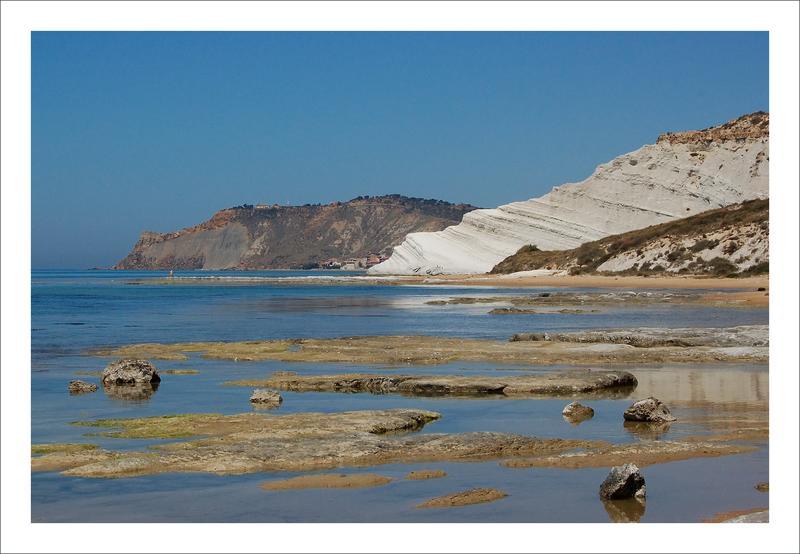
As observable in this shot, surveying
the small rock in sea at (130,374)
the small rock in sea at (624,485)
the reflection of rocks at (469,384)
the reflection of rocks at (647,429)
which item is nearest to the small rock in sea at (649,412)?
the reflection of rocks at (647,429)

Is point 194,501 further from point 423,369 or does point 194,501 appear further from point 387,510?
point 423,369

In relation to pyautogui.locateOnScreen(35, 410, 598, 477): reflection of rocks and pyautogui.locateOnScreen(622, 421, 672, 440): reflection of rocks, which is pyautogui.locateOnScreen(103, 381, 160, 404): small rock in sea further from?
pyautogui.locateOnScreen(622, 421, 672, 440): reflection of rocks

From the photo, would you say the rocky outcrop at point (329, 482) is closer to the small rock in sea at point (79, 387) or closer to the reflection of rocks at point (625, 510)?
the reflection of rocks at point (625, 510)

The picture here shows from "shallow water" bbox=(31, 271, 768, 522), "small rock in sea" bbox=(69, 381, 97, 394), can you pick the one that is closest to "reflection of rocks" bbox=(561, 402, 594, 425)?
"shallow water" bbox=(31, 271, 768, 522)

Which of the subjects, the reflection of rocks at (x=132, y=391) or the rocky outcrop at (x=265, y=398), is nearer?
the rocky outcrop at (x=265, y=398)

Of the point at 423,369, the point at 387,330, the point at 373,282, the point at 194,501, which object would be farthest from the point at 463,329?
the point at 373,282

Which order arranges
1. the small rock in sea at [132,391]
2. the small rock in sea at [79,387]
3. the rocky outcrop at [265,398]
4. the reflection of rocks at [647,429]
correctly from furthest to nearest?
the small rock in sea at [79,387]
the small rock in sea at [132,391]
the rocky outcrop at [265,398]
the reflection of rocks at [647,429]

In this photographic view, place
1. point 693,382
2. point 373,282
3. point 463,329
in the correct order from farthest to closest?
point 373,282 < point 463,329 < point 693,382
